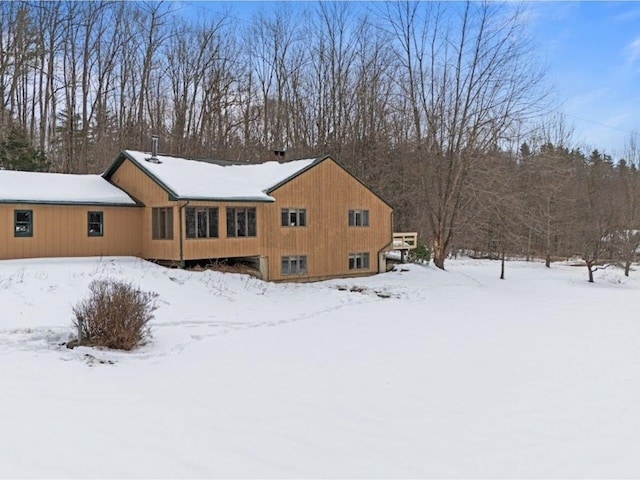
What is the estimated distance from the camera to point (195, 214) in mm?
16281

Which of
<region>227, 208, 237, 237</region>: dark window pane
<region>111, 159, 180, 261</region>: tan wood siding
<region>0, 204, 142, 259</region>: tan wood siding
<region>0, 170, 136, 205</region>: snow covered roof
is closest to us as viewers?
<region>0, 204, 142, 259</region>: tan wood siding

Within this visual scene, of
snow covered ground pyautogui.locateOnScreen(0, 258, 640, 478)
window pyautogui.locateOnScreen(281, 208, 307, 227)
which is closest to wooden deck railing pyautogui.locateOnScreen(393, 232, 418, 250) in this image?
window pyautogui.locateOnScreen(281, 208, 307, 227)

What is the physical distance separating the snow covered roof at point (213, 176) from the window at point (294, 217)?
1.21 meters

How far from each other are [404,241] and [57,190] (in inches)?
591

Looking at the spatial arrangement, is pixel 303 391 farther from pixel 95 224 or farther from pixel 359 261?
pixel 359 261

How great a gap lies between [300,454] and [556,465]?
2.50 m

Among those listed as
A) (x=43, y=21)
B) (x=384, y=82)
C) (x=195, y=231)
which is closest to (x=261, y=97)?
(x=384, y=82)

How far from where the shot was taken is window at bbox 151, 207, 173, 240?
1631 cm

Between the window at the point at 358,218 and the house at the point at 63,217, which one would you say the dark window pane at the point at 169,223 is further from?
the window at the point at 358,218

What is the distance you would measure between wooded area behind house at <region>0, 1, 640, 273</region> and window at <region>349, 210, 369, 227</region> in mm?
5720

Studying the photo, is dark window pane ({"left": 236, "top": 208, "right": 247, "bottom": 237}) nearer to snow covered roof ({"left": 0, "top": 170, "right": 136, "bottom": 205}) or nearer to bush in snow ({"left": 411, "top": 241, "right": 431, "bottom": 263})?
snow covered roof ({"left": 0, "top": 170, "right": 136, "bottom": 205})

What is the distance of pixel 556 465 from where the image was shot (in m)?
4.79

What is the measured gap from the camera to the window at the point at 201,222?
53.0 feet

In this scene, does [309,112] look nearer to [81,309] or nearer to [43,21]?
[43,21]
